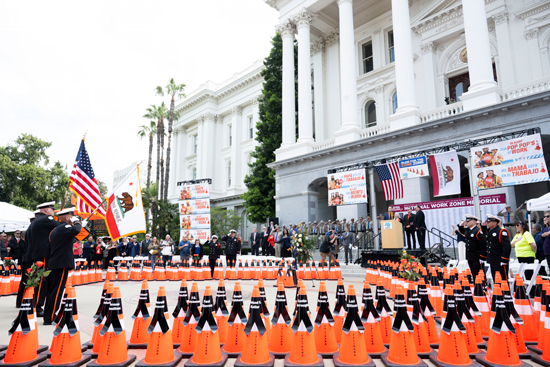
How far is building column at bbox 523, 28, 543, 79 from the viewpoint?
20.8 metres

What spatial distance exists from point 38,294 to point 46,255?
2.48ft

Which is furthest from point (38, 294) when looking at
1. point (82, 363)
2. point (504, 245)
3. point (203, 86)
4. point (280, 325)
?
point (203, 86)

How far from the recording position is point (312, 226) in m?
23.5

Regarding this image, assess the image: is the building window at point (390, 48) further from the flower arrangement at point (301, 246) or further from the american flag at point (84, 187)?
the american flag at point (84, 187)

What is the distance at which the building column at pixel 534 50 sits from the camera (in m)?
20.8

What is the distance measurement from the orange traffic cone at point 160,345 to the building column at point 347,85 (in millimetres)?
21620

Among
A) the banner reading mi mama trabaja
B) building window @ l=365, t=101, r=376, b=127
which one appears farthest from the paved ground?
building window @ l=365, t=101, r=376, b=127

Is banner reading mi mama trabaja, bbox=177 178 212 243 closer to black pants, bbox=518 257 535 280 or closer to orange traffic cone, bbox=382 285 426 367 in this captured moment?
black pants, bbox=518 257 535 280

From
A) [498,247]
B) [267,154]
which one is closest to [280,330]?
[498,247]

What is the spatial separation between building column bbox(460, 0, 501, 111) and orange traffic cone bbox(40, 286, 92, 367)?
66.9 ft

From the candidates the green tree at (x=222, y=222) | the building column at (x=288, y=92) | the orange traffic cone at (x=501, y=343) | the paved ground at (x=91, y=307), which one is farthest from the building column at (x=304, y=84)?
the orange traffic cone at (x=501, y=343)

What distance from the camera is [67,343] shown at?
13.7 ft

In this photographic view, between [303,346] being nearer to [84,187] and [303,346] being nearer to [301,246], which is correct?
[301,246]

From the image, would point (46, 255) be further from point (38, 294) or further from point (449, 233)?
point (449, 233)
